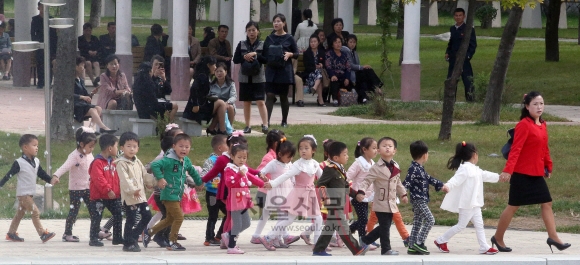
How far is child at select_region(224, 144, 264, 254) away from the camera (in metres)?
8.98

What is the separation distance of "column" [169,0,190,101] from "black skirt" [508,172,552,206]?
42.0ft

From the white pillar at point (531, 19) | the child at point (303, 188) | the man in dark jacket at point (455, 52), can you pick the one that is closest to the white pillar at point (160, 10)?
the white pillar at point (531, 19)

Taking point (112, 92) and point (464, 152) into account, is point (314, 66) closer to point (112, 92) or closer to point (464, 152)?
point (112, 92)

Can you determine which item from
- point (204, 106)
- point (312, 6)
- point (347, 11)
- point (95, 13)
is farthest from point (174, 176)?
point (312, 6)

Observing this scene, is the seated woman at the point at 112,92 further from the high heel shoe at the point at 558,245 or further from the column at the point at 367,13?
the column at the point at 367,13

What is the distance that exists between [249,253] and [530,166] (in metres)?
2.65

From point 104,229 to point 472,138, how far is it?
23.6ft

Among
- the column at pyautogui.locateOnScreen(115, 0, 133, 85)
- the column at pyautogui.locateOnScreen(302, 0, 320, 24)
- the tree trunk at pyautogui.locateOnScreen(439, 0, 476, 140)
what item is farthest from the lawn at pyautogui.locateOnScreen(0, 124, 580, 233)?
the column at pyautogui.locateOnScreen(302, 0, 320, 24)

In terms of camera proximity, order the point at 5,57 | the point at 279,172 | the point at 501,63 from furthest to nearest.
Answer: the point at 5,57 < the point at 501,63 < the point at 279,172

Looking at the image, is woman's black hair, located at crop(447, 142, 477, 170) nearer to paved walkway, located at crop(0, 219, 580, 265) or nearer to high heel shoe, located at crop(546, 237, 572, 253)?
paved walkway, located at crop(0, 219, 580, 265)

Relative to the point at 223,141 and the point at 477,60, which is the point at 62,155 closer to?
the point at 223,141

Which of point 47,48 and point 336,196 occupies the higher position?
point 47,48

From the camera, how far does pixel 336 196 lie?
8914 millimetres

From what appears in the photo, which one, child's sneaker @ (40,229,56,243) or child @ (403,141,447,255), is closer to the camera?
child @ (403,141,447,255)
